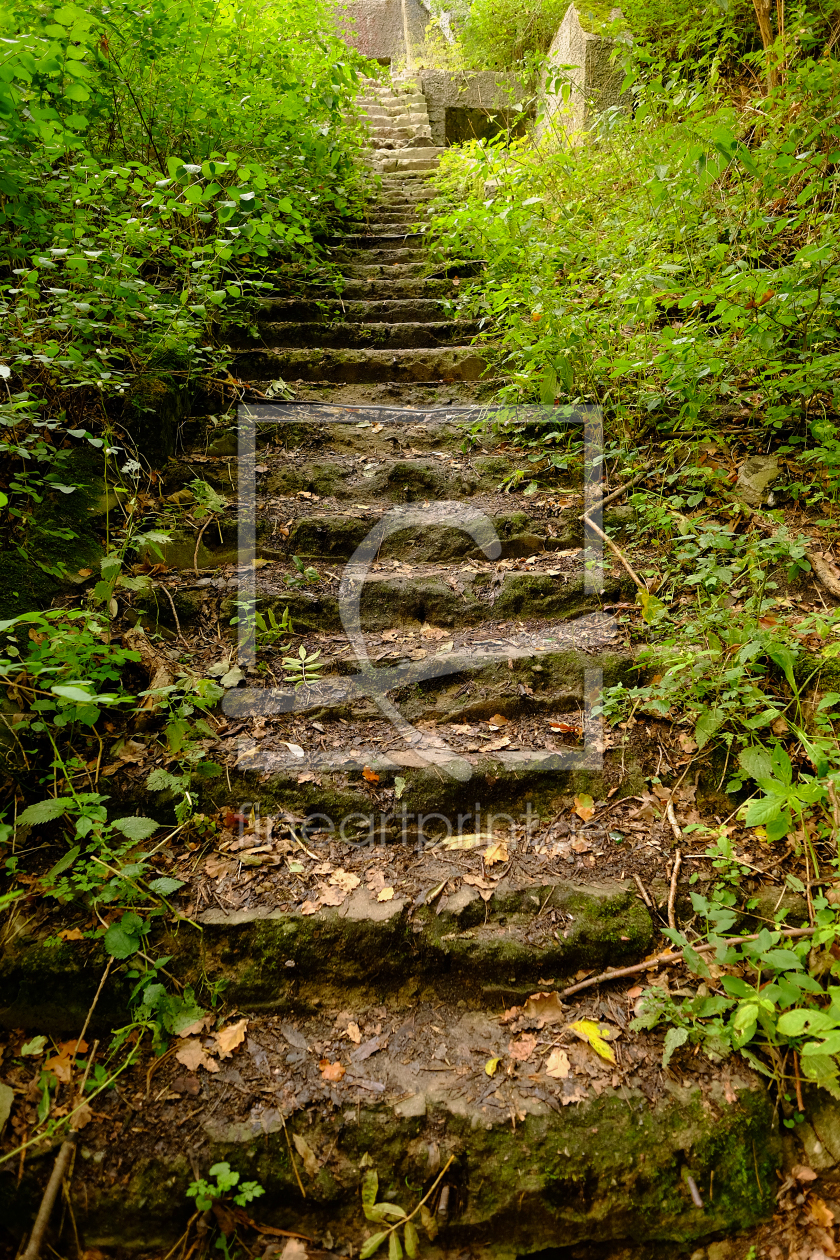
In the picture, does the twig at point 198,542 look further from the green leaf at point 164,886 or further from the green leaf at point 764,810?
the green leaf at point 764,810

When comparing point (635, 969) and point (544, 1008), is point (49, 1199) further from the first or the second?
point (635, 969)

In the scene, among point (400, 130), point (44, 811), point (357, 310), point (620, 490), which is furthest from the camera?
point (400, 130)

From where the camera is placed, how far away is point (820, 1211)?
145 centimetres

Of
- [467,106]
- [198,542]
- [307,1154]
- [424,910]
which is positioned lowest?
[307,1154]

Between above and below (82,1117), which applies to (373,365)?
above

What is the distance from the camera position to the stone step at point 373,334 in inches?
177

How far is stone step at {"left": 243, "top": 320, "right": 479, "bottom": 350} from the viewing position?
4492mm

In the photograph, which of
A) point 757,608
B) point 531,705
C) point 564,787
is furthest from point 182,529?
point 757,608

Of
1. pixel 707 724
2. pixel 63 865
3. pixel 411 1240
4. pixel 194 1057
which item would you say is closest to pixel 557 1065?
pixel 411 1240

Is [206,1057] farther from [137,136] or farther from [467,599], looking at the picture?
[137,136]

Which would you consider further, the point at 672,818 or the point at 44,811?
the point at 672,818

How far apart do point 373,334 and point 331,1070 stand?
476cm

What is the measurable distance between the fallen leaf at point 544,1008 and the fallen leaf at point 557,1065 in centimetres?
9

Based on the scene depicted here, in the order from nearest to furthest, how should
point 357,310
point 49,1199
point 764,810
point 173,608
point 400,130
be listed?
point 49,1199 → point 764,810 → point 173,608 → point 357,310 → point 400,130
